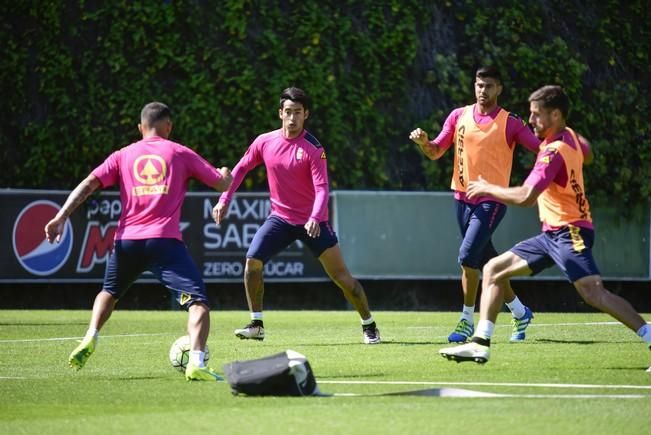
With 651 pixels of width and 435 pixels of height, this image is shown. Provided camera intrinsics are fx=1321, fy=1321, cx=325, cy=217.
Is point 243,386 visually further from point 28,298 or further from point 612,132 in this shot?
point 612,132

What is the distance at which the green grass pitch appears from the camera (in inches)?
290

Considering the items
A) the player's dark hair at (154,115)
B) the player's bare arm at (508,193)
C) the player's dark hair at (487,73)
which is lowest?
the player's bare arm at (508,193)

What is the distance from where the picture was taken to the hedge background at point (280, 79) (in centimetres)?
2195

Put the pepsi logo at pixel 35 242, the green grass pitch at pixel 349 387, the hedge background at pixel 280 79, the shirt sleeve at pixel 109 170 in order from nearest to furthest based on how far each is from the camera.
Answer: the green grass pitch at pixel 349 387, the shirt sleeve at pixel 109 170, the pepsi logo at pixel 35 242, the hedge background at pixel 280 79

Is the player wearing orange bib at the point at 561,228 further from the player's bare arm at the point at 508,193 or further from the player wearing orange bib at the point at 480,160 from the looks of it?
the player wearing orange bib at the point at 480,160

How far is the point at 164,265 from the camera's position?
9.93 metres

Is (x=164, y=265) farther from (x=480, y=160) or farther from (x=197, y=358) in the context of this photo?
(x=480, y=160)

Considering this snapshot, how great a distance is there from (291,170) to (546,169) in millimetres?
4010

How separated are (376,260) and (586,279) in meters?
11.7

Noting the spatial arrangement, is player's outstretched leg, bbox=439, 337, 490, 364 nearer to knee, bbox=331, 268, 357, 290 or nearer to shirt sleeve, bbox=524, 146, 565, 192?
shirt sleeve, bbox=524, 146, 565, 192

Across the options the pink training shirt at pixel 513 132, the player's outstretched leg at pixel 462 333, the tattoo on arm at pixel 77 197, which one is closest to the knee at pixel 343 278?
the player's outstretched leg at pixel 462 333

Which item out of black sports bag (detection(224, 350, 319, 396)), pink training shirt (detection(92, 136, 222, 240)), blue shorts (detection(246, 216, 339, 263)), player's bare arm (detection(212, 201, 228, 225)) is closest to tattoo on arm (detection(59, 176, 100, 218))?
pink training shirt (detection(92, 136, 222, 240))

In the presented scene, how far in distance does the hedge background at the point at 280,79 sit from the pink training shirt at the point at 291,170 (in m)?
8.67

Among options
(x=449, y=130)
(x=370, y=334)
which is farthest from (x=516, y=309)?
(x=449, y=130)
